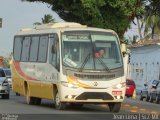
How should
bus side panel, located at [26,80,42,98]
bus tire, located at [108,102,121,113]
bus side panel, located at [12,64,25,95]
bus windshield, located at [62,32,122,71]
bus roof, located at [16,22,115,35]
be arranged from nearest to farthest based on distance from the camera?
1. bus windshield, located at [62,32,122,71]
2. bus tire, located at [108,102,121,113]
3. bus roof, located at [16,22,115,35]
4. bus side panel, located at [26,80,42,98]
5. bus side panel, located at [12,64,25,95]

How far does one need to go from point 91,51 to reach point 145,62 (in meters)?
45.6

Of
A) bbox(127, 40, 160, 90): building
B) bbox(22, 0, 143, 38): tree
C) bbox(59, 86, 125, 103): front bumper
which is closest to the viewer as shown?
bbox(59, 86, 125, 103): front bumper

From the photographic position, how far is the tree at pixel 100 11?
49956mm

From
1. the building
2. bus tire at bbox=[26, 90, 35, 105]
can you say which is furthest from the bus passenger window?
the building

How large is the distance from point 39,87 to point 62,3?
72.9ft

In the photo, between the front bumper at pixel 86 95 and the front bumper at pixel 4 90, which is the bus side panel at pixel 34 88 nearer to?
the front bumper at pixel 86 95

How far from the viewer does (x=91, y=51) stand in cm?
2661

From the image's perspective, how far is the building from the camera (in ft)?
221

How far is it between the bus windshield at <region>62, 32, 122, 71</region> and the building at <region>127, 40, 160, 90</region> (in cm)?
3884

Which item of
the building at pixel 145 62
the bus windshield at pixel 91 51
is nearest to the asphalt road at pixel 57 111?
the bus windshield at pixel 91 51

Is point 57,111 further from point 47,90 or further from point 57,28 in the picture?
point 57,28

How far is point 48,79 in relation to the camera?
1098 inches

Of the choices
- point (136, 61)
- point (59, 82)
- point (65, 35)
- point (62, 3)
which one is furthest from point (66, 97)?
point (136, 61)

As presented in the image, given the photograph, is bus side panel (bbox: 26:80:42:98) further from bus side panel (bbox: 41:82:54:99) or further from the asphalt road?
the asphalt road
